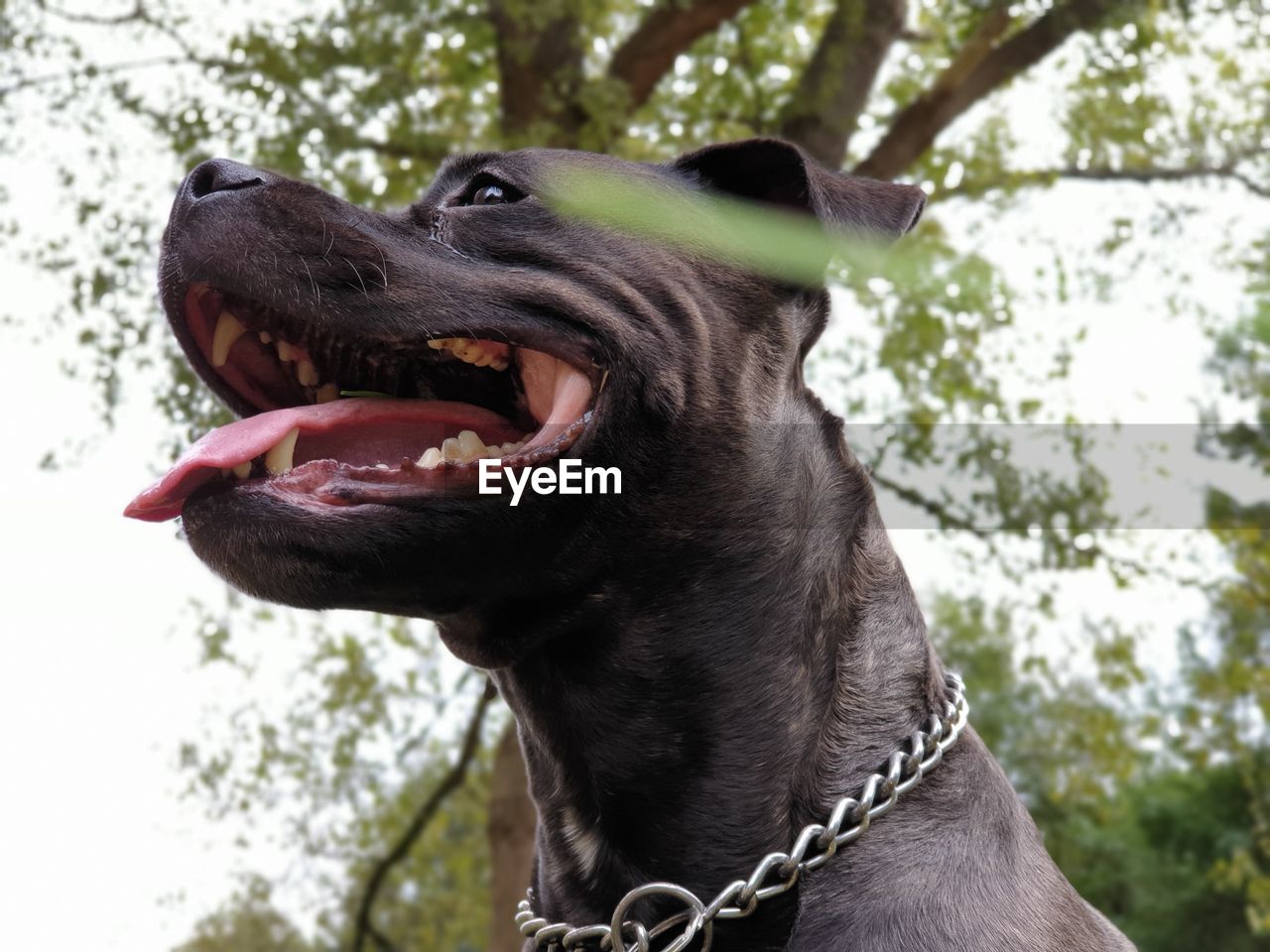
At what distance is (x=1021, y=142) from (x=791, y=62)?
7.11 feet

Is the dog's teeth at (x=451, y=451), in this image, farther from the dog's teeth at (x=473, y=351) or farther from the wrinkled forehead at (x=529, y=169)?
the wrinkled forehead at (x=529, y=169)

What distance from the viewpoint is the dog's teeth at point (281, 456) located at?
2.47 meters

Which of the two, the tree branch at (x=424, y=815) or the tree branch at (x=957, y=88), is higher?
the tree branch at (x=957, y=88)

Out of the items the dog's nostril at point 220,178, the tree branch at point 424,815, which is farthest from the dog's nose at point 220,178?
the tree branch at point 424,815

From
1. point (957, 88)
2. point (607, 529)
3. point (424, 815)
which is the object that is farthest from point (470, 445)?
point (424, 815)

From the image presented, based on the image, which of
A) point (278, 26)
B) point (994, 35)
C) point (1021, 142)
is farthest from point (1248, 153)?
point (278, 26)

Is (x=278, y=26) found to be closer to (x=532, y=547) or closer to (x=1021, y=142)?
(x=1021, y=142)

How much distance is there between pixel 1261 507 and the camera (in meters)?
10.4

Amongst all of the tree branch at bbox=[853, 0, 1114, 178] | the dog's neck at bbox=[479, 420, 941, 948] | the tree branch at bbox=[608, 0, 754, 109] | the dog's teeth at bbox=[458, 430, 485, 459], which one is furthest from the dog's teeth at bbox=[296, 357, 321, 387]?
the tree branch at bbox=[853, 0, 1114, 178]

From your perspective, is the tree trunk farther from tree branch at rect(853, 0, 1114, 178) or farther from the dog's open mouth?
the dog's open mouth

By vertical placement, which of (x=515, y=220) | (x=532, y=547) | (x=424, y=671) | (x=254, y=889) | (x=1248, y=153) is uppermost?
(x=1248, y=153)

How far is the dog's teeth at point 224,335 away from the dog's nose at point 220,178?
24 cm

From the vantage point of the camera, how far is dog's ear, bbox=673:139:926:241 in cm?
279

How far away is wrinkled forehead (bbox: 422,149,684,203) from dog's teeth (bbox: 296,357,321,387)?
457 mm
